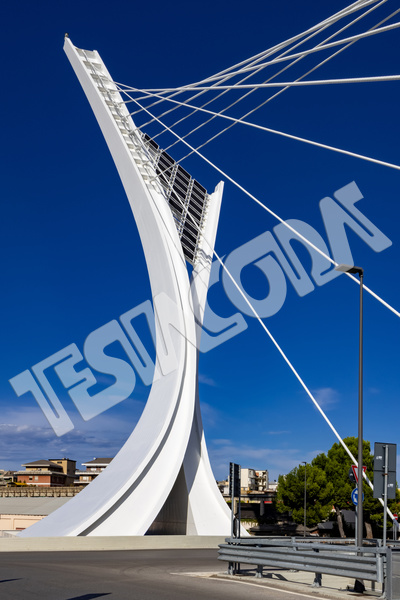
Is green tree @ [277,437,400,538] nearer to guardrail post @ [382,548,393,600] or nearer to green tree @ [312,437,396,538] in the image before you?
green tree @ [312,437,396,538]

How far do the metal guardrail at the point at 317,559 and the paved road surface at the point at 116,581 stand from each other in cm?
52

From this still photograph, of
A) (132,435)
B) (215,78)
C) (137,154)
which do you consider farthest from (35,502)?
(215,78)

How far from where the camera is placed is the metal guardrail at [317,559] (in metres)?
8.80

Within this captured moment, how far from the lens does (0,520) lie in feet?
146

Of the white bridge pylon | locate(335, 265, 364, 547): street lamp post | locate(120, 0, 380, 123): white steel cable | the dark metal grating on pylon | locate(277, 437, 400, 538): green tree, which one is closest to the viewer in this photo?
locate(120, 0, 380, 123): white steel cable

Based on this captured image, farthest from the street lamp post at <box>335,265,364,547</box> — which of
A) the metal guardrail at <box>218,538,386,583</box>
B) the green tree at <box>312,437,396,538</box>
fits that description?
the green tree at <box>312,437,396,538</box>

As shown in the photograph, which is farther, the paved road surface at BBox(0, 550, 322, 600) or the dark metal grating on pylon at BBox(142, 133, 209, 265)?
the dark metal grating on pylon at BBox(142, 133, 209, 265)

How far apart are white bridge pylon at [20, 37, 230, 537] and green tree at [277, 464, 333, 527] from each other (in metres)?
28.9

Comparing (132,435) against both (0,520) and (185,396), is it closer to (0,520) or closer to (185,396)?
(185,396)

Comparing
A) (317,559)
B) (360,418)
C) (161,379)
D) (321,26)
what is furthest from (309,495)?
(321,26)

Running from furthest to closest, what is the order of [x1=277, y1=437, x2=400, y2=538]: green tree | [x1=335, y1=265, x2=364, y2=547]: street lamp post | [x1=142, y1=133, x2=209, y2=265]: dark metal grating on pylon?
1. [x1=277, y1=437, x2=400, y2=538]: green tree
2. [x1=142, y1=133, x2=209, y2=265]: dark metal grating on pylon
3. [x1=335, y1=265, x2=364, y2=547]: street lamp post

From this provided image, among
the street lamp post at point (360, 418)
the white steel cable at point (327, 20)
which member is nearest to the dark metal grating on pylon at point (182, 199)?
the white steel cable at point (327, 20)

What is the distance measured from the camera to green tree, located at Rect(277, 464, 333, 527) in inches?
2015

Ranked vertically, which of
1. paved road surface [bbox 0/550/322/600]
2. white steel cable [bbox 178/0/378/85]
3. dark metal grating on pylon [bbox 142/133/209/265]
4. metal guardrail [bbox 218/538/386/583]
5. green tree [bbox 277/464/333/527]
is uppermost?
dark metal grating on pylon [bbox 142/133/209/265]
